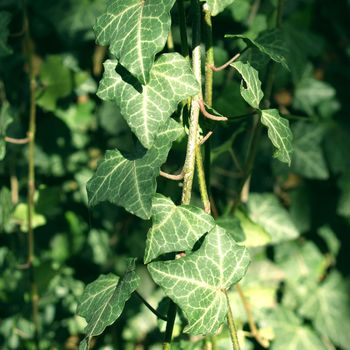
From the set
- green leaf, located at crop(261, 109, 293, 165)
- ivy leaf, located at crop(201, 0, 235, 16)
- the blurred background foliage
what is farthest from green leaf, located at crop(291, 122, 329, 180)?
ivy leaf, located at crop(201, 0, 235, 16)

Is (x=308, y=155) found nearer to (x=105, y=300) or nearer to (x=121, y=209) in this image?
(x=121, y=209)

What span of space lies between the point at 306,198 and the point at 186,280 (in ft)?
3.05

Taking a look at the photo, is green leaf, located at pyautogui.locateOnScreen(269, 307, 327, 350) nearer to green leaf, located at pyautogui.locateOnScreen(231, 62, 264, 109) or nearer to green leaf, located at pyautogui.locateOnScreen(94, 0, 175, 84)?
green leaf, located at pyautogui.locateOnScreen(231, 62, 264, 109)

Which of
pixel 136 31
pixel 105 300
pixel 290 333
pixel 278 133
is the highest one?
pixel 136 31

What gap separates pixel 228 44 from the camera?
4.96ft

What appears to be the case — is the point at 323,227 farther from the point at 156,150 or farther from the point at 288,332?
the point at 156,150

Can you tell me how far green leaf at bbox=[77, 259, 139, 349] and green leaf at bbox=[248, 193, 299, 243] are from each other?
25.5 inches

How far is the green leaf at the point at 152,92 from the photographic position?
843 mm

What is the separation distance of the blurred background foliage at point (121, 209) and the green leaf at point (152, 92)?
61cm

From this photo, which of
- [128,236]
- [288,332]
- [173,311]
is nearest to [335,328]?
[288,332]

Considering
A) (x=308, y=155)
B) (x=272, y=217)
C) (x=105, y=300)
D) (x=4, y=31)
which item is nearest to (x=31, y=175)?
(x=4, y=31)

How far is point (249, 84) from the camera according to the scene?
0.88 meters

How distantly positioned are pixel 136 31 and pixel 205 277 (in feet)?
1.35

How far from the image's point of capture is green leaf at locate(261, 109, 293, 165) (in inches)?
34.2
